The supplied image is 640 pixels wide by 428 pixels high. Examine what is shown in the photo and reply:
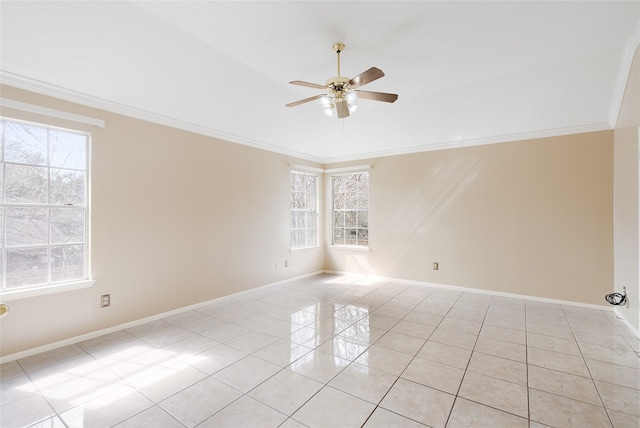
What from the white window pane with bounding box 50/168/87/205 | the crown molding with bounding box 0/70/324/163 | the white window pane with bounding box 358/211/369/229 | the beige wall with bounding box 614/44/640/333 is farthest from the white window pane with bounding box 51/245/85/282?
the beige wall with bounding box 614/44/640/333

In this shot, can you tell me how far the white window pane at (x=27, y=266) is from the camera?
2.58 m

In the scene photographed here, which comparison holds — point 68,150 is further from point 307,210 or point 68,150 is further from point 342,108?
point 307,210

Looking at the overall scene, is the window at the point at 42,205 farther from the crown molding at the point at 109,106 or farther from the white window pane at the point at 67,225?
the crown molding at the point at 109,106

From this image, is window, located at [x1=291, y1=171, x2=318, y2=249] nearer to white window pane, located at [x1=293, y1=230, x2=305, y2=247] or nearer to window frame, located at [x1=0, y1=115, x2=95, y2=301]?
white window pane, located at [x1=293, y1=230, x2=305, y2=247]

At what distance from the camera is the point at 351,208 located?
6.07 metres

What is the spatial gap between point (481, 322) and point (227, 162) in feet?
13.0

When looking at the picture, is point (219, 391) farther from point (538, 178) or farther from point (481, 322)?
point (538, 178)

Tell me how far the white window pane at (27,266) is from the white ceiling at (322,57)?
1494 mm

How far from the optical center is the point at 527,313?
3707mm

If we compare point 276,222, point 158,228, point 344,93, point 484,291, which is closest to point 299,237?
point 276,222

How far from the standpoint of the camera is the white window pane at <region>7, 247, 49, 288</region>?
2.58 meters

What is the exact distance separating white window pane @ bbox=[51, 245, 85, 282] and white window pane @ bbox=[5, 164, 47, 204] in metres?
0.50

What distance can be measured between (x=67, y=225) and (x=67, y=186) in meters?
0.39

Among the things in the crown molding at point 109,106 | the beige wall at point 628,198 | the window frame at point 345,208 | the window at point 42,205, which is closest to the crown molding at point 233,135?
the crown molding at point 109,106
